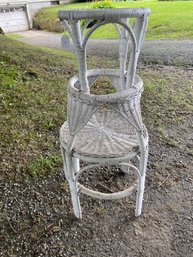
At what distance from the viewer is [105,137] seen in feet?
5.17

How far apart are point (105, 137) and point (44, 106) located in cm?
142

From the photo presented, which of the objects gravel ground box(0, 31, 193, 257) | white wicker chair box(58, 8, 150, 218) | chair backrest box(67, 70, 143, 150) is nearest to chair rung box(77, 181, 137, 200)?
white wicker chair box(58, 8, 150, 218)

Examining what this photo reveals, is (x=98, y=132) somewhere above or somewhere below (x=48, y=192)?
above

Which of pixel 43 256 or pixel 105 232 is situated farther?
pixel 105 232

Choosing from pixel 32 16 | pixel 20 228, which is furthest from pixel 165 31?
pixel 32 16

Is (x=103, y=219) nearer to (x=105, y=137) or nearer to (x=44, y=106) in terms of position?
(x=105, y=137)

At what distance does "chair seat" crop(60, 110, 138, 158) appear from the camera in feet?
4.51

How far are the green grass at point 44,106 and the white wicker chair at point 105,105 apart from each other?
533 mm

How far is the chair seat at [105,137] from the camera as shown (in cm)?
138

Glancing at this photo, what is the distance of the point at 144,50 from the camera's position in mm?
5367

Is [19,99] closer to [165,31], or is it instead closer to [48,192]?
[48,192]

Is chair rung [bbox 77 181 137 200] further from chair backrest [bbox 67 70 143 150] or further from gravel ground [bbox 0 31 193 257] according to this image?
chair backrest [bbox 67 70 143 150]

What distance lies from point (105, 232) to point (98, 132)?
0.62m

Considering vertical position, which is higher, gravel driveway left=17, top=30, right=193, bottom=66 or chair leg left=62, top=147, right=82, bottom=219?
chair leg left=62, top=147, right=82, bottom=219
